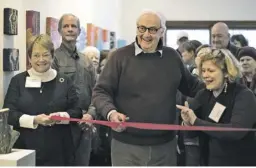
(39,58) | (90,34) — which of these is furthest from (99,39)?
(39,58)

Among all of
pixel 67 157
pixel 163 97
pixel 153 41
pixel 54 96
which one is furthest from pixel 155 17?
pixel 67 157

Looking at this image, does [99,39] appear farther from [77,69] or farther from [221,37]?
[77,69]

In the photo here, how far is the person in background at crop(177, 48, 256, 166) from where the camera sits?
2445mm

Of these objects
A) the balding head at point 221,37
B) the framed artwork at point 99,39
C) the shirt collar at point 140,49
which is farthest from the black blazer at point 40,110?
the framed artwork at point 99,39

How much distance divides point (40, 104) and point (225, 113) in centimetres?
127

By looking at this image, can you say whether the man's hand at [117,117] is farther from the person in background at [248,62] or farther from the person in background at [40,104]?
the person in background at [248,62]

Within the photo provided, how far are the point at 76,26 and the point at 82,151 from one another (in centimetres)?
113

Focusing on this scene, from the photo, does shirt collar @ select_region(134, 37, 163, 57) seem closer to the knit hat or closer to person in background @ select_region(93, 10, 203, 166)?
person in background @ select_region(93, 10, 203, 166)

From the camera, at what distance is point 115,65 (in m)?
2.66

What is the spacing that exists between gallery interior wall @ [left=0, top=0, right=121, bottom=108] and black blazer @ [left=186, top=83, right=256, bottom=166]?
1718mm

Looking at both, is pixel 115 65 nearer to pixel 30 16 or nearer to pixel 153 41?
pixel 153 41

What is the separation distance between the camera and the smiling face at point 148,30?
8.61ft

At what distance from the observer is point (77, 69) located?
368cm

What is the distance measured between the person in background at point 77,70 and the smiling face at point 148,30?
1.06 meters
